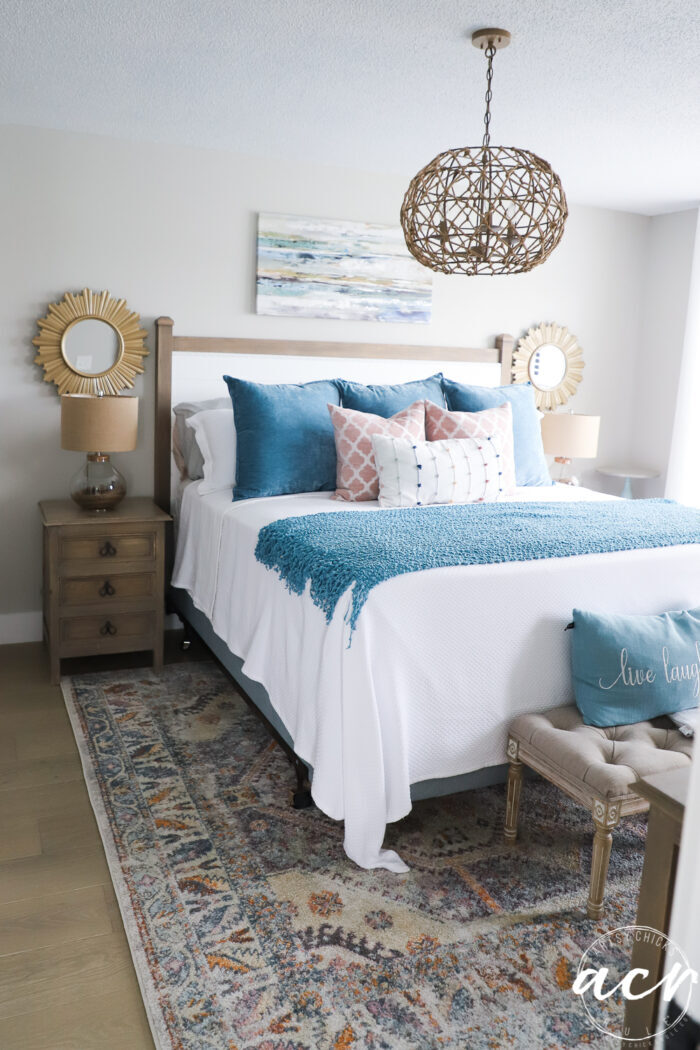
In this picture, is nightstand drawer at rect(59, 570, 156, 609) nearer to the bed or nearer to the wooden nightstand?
the wooden nightstand

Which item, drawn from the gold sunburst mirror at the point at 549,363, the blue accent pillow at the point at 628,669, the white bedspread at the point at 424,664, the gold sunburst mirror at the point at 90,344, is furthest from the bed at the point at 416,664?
the gold sunburst mirror at the point at 549,363

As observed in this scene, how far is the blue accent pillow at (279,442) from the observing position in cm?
345

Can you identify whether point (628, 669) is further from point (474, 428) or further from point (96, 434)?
point (96, 434)

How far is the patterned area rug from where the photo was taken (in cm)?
175

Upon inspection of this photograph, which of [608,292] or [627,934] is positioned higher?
[608,292]

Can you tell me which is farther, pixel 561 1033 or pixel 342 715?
pixel 342 715

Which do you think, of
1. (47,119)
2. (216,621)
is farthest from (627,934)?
(47,119)

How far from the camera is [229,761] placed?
2.86 m

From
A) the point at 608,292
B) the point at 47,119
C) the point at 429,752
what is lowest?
the point at 429,752

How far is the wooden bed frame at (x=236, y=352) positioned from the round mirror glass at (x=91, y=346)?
202mm

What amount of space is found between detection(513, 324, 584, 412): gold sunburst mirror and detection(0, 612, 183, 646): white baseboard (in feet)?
9.34

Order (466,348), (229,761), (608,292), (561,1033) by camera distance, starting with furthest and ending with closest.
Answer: (608,292) → (466,348) → (229,761) → (561,1033)

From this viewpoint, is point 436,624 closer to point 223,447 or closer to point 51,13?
point 223,447

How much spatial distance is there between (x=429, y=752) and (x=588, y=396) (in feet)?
11.1
